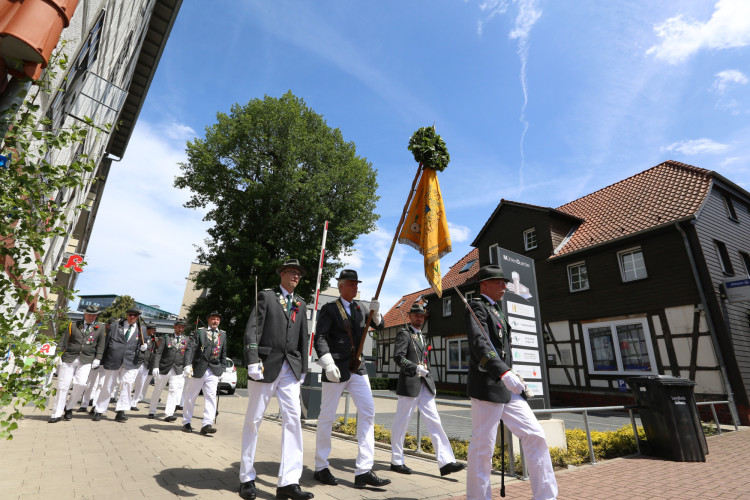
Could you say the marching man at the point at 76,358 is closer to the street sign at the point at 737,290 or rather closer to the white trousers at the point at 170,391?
the white trousers at the point at 170,391

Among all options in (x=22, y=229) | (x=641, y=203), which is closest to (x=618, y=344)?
(x=641, y=203)

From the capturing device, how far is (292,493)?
145 inches

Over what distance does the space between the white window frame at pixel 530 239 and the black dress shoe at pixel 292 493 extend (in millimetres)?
18145

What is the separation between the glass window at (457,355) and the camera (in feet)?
75.7

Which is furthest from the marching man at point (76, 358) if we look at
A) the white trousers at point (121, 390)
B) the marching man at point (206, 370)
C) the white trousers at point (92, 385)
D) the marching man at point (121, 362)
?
the marching man at point (206, 370)

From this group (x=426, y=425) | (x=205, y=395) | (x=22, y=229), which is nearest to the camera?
(x=22, y=229)

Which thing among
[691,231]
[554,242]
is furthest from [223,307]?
[691,231]

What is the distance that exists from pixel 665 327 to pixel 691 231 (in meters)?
3.44

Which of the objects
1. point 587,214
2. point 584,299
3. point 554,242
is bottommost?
point 584,299

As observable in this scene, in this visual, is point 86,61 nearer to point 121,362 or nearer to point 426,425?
point 121,362

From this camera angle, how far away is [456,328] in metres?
23.6

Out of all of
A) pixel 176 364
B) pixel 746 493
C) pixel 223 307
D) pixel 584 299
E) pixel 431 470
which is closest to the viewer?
pixel 746 493

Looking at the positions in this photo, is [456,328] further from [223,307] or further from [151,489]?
[151,489]

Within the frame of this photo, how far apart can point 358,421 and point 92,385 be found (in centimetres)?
868
